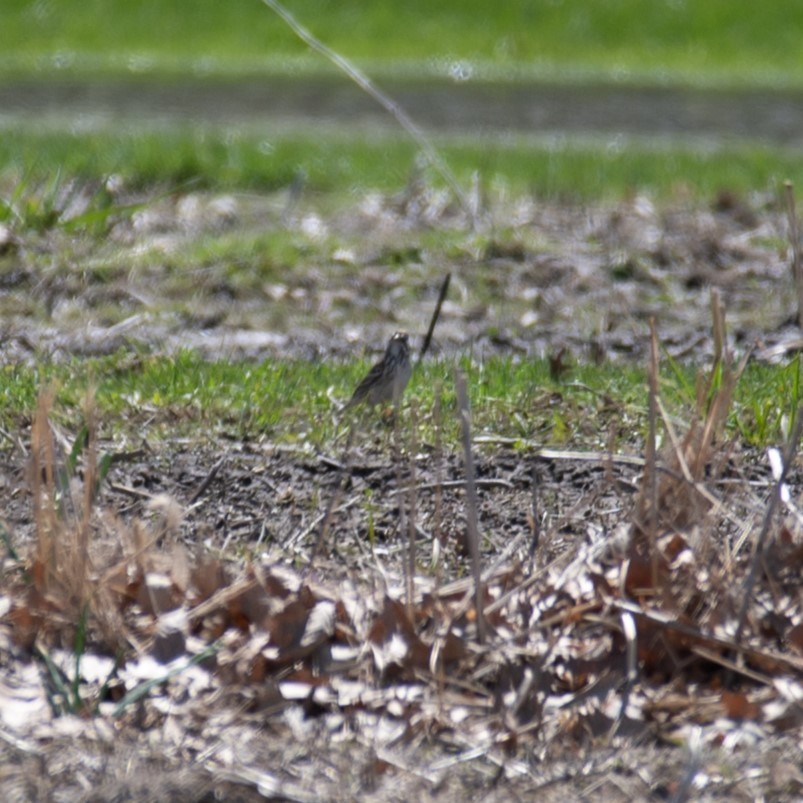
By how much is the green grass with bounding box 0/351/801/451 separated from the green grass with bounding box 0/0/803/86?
36.6 feet

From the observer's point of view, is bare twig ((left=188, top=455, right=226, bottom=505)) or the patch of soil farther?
the patch of soil

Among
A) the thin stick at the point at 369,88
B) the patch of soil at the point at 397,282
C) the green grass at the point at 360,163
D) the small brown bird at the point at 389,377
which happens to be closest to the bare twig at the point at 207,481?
the small brown bird at the point at 389,377

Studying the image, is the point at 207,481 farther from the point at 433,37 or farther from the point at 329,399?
the point at 433,37

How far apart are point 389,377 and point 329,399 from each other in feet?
1.72

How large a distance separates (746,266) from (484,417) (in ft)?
10.2

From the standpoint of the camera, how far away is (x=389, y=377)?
4926 mm

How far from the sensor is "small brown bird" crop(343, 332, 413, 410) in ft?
16.1

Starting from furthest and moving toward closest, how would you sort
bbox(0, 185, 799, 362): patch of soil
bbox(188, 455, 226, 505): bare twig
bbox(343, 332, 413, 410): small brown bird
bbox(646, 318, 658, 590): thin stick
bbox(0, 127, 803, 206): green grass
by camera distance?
1. bbox(0, 127, 803, 206): green grass
2. bbox(0, 185, 799, 362): patch of soil
3. bbox(343, 332, 413, 410): small brown bird
4. bbox(188, 455, 226, 505): bare twig
5. bbox(646, 318, 658, 590): thin stick

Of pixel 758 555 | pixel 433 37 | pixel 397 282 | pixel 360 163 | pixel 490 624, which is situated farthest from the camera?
pixel 433 37

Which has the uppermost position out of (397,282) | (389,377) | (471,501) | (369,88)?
(369,88)

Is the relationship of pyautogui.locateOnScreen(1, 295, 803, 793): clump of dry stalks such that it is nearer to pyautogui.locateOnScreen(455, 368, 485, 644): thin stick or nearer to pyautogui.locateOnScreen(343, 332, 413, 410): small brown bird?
pyautogui.locateOnScreen(455, 368, 485, 644): thin stick

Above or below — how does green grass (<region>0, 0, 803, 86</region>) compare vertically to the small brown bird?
above

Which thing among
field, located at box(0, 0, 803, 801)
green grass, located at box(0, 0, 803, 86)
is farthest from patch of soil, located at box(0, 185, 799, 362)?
green grass, located at box(0, 0, 803, 86)

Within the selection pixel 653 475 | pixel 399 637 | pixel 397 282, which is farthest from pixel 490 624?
pixel 397 282
